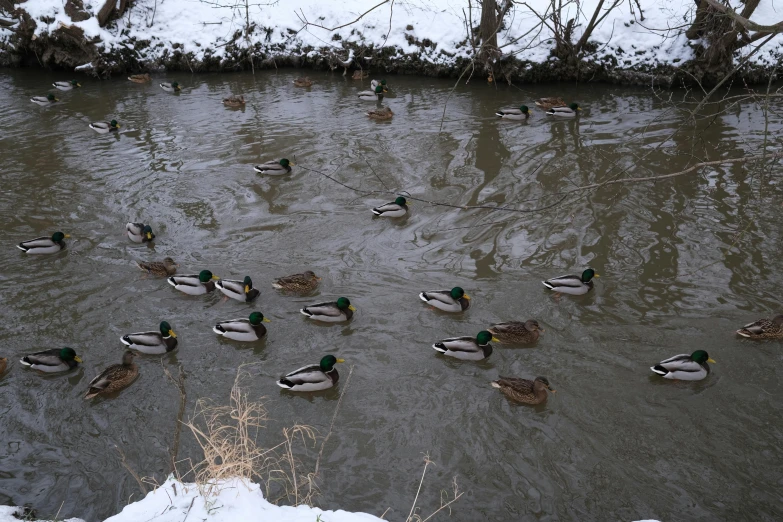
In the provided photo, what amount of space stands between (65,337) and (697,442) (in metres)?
7.14

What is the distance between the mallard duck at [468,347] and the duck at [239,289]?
2622 millimetres

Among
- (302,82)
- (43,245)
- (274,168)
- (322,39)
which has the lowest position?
(43,245)

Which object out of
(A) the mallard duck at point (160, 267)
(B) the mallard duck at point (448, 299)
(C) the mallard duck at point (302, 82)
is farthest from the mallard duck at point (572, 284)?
(C) the mallard duck at point (302, 82)

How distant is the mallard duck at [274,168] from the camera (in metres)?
11.9

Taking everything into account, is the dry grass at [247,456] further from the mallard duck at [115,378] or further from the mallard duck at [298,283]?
the mallard duck at [298,283]

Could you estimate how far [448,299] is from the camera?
26.3 ft

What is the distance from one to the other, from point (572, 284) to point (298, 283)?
3621mm

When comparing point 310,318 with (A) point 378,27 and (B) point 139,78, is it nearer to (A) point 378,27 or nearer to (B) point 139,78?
(A) point 378,27

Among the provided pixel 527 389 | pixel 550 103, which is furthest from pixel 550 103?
pixel 527 389

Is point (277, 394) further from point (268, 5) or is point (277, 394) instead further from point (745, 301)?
point (268, 5)

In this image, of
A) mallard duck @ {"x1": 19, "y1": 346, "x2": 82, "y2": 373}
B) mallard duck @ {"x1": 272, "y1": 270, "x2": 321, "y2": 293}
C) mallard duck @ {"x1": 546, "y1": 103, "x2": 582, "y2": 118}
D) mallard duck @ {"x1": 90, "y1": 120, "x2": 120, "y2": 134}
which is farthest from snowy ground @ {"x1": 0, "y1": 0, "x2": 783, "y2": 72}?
mallard duck @ {"x1": 19, "y1": 346, "x2": 82, "y2": 373}

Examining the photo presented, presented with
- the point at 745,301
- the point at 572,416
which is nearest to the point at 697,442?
the point at 572,416

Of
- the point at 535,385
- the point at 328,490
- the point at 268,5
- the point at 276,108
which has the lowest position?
the point at 328,490

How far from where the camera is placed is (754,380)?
22.3 feet
